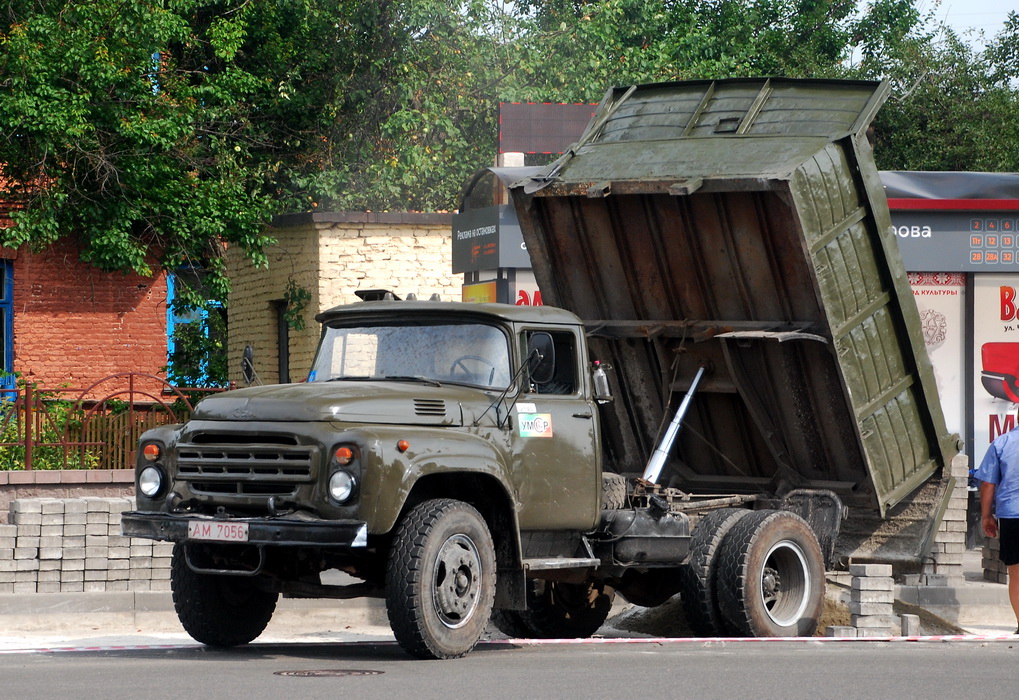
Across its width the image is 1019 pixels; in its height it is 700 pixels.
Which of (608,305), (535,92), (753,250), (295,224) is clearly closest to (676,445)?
(608,305)

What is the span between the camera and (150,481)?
8719 mm

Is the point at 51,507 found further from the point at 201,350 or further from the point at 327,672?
the point at 201,350

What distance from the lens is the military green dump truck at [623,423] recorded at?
8141mm

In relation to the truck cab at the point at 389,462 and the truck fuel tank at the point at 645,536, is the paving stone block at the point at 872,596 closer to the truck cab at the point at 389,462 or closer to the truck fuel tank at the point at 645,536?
the truck fuel tank at the point at 645,536

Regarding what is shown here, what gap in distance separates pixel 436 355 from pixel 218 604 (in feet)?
6.44

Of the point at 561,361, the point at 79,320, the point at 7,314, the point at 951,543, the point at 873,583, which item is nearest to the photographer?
the point at 561,361

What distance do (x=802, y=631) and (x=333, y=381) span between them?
11.7 ft

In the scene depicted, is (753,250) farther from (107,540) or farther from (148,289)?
(148,289)

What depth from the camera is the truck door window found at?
923cm

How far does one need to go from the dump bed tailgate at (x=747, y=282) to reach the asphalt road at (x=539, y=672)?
5.89 ft

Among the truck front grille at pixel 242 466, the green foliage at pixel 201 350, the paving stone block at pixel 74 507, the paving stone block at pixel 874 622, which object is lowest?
the paving stone block at pixel 874 622

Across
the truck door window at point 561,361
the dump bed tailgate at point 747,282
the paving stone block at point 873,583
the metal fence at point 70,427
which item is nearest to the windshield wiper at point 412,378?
the truck door window at point 561,361

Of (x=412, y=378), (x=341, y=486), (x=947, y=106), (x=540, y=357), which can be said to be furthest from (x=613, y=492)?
(x=947, y=106)

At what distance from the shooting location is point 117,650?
9312mm
